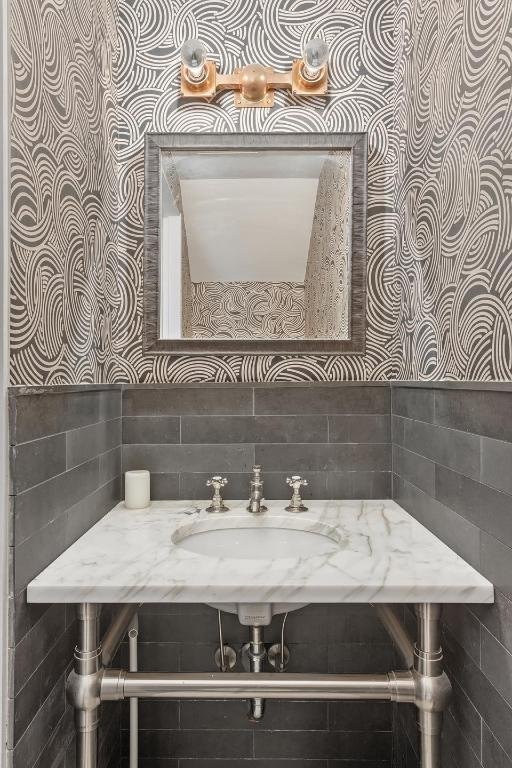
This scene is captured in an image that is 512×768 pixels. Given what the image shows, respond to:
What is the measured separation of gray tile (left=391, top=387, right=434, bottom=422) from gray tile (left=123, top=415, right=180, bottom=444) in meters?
0.67

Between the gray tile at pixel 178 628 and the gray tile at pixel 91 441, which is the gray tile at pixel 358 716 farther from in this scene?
the gray tile at pixel 91 441

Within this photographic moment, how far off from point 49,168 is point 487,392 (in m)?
0.99

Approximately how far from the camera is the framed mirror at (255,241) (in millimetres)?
1373

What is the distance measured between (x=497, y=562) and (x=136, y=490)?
934 mm

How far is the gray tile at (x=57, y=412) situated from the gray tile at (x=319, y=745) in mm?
1050

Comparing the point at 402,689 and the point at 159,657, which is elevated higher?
the point at 402,689

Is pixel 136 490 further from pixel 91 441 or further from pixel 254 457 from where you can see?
pixel 254 457

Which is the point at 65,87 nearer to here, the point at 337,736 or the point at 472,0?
the point at 472,0

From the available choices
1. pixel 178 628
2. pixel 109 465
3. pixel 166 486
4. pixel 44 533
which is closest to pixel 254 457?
pixel 166 486

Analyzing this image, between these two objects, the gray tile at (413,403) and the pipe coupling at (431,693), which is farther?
the gray tile at (413,403)

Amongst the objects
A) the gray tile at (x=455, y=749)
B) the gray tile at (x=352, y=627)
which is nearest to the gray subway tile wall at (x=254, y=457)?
the gray tile at (x=352, y=627)

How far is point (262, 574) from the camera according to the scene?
2.78 feet

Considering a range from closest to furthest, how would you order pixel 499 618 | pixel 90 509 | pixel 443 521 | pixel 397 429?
pixel 499 618 < pixel 443 521 < pixel 90 509 < pixel 397 429

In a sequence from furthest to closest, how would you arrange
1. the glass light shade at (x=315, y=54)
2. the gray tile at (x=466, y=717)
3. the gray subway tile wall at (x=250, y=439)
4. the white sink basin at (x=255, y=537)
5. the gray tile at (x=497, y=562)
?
1. the gray subway tile wall at (x=250, y=439)
2. the glass light shade at (x=315, y=54)
3. the white sink basin at (x=255, y=537)
4. the gray tile at (x=466, y=717)
5. the gray tile at (x=497, y=562)
